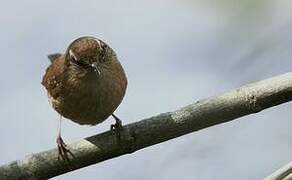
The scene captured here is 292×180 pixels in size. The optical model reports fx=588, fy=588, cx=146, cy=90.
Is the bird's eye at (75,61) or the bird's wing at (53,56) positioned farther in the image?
the bird's wing at (53,56)

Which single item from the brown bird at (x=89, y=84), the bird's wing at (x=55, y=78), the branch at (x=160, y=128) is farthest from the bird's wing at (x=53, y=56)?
the branch at (x=160, y=128)

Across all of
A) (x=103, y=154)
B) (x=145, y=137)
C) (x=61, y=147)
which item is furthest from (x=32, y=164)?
(x=145, y=137)

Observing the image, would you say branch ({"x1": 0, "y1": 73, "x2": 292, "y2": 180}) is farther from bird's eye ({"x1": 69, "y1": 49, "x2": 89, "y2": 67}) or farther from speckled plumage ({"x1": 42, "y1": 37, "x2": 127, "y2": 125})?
bird's eye ({"x1": 69, "y1": 49, "x2": 89, "y2": 67})

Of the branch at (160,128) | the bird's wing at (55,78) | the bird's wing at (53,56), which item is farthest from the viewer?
the bird's wing at (53,56)

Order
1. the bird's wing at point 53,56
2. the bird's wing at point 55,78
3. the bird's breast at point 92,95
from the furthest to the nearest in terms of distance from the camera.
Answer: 1. the bird's wing at point 53,56
2. the bird's wing at point 55,78
3. the bird's breast at point 92,95

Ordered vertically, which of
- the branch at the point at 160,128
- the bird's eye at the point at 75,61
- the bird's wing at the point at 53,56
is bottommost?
the branch at the point at 160,128

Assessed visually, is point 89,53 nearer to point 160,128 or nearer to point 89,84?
point 89,84

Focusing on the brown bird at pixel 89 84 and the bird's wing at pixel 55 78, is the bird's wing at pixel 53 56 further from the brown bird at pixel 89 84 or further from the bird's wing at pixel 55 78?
the brown bird at pixel 89 84

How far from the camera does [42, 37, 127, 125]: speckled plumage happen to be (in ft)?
8.52

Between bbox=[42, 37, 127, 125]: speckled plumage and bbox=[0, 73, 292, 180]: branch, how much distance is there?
1.72 ft

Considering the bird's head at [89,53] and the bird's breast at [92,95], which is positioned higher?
the bird's head at [89,53]

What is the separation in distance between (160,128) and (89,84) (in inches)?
29.2

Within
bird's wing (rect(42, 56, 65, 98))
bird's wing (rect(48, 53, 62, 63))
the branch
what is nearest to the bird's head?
bird's wing (rect(42, 56, 65, 98))

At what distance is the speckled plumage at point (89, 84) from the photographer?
2598 millimetres
